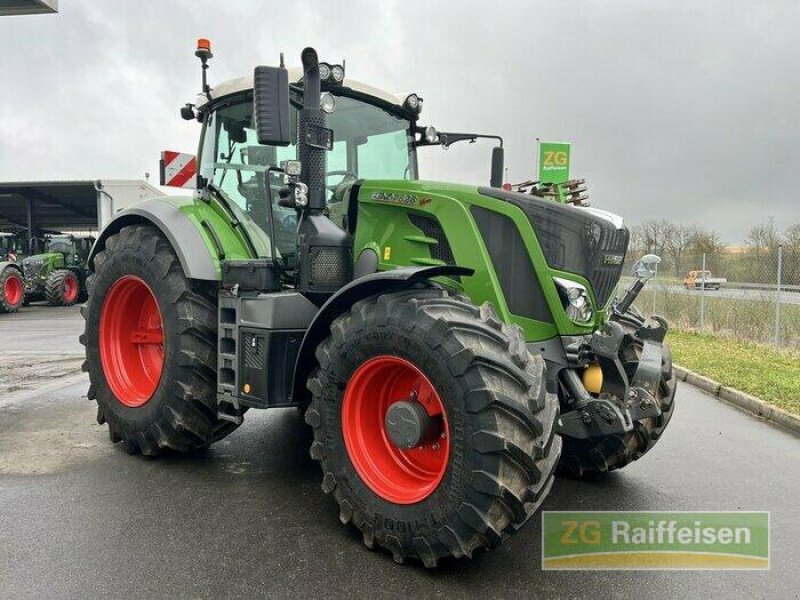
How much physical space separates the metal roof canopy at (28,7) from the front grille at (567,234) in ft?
25.8

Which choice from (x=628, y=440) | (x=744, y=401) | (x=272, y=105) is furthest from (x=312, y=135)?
(x=744, y=401)

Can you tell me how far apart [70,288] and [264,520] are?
19.3 m

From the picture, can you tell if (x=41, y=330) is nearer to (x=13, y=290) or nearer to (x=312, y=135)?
(x=13, y=290)

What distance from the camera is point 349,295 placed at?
10.3ft

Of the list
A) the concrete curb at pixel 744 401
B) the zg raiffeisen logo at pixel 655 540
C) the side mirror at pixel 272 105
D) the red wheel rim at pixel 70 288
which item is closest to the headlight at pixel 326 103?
the side mirror at pixel 272 105

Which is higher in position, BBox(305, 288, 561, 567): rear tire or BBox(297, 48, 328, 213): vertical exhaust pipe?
BBox(297, 48, 328, 213): vertical exhaust pipe

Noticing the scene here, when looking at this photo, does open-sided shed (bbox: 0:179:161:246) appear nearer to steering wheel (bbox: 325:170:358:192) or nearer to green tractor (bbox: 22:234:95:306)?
green tractor (bbox: 22:234:95:306)

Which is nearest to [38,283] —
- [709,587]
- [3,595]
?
[3,595]

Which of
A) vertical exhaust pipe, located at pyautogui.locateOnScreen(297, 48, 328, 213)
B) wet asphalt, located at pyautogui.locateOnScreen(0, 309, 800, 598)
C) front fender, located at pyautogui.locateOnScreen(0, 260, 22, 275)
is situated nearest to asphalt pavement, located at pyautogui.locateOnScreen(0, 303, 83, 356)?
front fender, located at pyautogui.locateOnScreen(0, 260, 22, 275)

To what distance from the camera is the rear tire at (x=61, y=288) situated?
741 inches

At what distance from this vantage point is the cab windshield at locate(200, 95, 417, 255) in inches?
161

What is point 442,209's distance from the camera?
3.27m

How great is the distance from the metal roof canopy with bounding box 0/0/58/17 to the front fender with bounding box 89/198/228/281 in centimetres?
549

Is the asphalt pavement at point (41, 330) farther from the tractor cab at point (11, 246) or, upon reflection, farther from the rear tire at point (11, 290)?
the tractor cab at point (11, 246)
